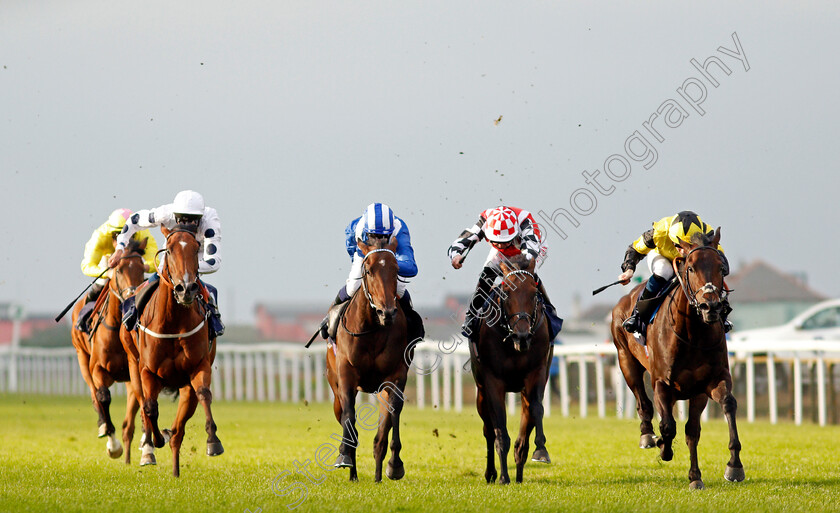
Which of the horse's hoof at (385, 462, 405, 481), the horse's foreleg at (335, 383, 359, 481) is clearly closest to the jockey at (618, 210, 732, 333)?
the horse's hoof at (385, 462, 405, 481)

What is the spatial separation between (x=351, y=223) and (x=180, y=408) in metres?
1.97

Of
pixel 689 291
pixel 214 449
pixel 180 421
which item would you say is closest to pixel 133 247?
pixel 180 421

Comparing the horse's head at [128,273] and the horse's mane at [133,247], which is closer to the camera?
the horse's head at [128,273]

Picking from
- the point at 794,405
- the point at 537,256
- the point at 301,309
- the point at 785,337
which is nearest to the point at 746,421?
the point at 794,405

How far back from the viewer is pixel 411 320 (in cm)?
923

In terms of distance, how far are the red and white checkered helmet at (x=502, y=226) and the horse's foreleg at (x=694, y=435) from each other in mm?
1828

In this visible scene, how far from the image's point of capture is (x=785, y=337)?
875 inches

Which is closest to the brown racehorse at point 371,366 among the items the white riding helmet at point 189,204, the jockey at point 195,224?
the jockey at point 195,224

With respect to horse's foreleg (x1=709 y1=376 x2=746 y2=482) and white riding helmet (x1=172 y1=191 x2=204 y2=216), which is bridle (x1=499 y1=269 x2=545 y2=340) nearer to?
horse's foreleg (x1=709 y1=376 x2=746 y2=482)

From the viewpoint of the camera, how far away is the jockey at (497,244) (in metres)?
8.86

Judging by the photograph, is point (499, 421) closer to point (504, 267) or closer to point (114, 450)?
point (504, 267)

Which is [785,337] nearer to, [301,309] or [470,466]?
[470,466]

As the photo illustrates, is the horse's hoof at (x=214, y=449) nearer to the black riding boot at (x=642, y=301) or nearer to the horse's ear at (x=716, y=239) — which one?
the black riding boot at (x=642, y=301)

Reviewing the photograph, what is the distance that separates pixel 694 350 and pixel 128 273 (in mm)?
5055
